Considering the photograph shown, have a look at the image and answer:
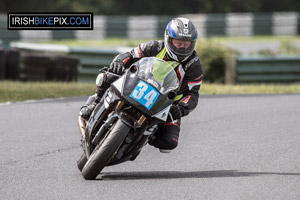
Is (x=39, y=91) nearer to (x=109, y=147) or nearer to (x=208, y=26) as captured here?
(x=109, y=147)

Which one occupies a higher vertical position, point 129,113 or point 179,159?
point 129,113

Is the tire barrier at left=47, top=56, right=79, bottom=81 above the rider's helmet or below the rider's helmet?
below

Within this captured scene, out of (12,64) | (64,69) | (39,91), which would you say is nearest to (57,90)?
(39,91)

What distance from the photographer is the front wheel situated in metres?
6.57

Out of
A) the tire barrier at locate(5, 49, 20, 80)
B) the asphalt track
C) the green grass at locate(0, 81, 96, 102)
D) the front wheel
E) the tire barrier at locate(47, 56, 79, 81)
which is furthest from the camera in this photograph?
the tire barrier at locate(47, 56, 79, 81)

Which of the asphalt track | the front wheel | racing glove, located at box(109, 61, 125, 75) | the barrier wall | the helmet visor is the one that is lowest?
the barrier wall

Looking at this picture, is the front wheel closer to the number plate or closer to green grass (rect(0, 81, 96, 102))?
the number plate

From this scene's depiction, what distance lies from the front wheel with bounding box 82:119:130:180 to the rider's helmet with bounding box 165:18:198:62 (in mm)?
1192

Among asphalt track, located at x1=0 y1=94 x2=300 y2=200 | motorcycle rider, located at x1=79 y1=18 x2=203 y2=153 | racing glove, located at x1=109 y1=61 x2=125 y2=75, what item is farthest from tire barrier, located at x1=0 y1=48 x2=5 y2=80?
racing glove, located at x1=109 y1=61 x2=125 y2=75

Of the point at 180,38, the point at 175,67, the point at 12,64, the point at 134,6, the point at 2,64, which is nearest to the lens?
the point at 180,38

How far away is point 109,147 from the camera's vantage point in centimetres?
658

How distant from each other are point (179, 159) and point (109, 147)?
181 centimetres

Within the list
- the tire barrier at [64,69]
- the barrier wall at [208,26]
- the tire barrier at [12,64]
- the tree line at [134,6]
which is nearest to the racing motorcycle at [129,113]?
the tire barrier at [12,64]

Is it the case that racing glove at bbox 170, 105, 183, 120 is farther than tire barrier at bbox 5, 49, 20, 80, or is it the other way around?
tire barrier at bbox 5, 49, 20, 80
